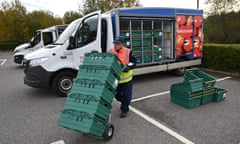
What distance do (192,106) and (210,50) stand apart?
4.98 metres

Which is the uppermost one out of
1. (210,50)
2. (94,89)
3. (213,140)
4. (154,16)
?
(154,16)

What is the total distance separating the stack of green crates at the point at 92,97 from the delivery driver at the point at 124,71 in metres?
0.36

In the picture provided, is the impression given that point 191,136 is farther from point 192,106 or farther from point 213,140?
point 192,106

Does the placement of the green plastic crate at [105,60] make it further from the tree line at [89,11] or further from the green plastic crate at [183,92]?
the tree line at [89,11]

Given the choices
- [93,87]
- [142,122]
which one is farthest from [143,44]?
[93,87]

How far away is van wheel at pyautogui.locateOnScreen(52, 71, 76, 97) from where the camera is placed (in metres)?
5.04

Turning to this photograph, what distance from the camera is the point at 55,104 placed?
459 cm

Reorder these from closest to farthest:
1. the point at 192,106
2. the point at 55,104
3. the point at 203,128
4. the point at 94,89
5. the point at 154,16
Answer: the point at 94,89, the point at 203,128, the point at 192,106, the point at 55,104, the point at 154,16

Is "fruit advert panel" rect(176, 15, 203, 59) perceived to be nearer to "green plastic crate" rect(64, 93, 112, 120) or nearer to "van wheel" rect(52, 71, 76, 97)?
"van wheel" rect(52, 71, 76, 97)

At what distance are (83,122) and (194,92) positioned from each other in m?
2.71

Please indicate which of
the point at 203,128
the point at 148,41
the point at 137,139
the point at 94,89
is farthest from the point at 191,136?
the point at 148,41

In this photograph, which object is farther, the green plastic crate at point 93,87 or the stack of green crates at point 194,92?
the stack of green crates at point 194,92

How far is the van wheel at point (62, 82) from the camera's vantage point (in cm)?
504

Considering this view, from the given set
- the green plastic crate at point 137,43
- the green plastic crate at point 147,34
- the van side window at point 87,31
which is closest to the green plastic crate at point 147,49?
the green plastic crate at point 137,43
